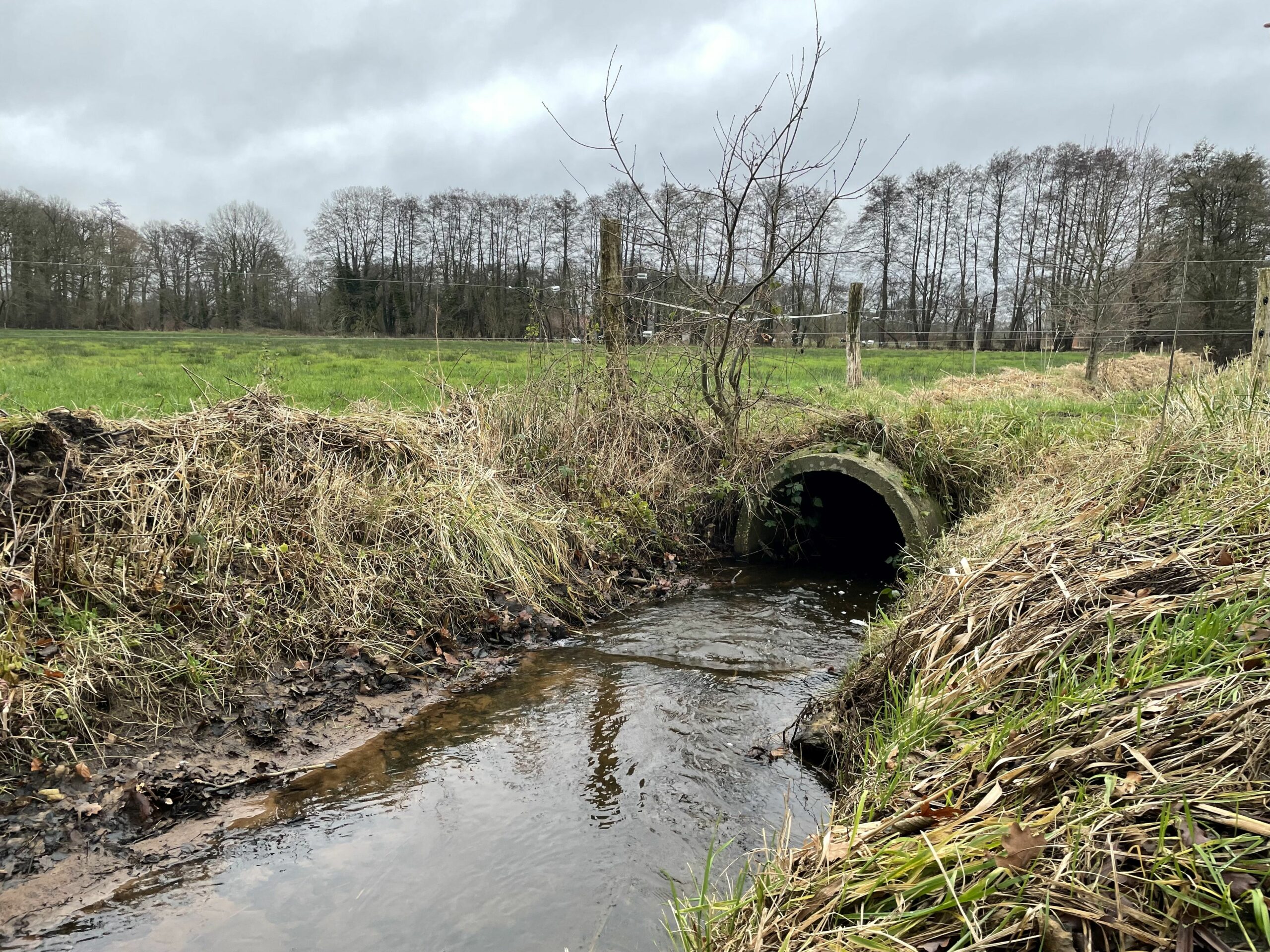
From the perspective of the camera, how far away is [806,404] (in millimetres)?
8742

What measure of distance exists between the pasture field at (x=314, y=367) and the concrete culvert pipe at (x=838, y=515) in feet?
4.34

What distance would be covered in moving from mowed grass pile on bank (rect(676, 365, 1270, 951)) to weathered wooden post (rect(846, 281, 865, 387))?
968 centimetres

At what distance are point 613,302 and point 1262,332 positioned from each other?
6.78 metres

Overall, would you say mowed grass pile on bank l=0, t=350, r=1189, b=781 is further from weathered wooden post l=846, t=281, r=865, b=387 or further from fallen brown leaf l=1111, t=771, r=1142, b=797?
weathered wooden post l=846, t=281, r=865, b=387

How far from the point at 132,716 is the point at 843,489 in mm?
7329

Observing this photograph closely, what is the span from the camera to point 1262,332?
813 cm

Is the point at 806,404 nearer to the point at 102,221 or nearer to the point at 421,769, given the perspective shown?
the point at 421,769

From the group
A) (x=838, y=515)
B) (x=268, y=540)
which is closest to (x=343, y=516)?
(x=268, y=540)

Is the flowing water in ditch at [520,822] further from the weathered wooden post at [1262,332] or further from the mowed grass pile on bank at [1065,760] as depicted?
the weathered wooden post at [1262,332]

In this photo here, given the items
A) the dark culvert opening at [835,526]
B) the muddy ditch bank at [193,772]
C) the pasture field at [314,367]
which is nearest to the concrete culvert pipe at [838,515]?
the dark culvert opening at [835,526]

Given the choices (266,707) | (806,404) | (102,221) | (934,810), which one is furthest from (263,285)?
(934,810)

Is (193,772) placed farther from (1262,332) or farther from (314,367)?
(314,367)

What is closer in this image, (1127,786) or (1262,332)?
(1127,786)

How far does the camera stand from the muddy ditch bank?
3064 mm
